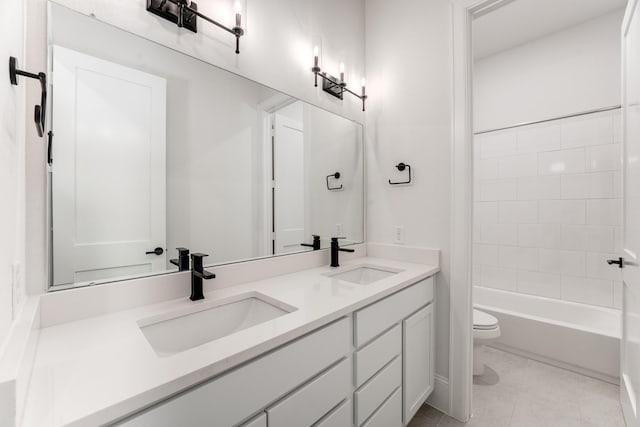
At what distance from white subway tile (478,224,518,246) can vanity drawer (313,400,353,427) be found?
2473 mm

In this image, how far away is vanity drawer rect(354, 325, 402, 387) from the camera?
42.7 inches

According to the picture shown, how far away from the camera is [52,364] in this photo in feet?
2.07

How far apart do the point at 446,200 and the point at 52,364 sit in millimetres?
1765

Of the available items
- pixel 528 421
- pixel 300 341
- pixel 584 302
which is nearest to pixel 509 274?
pixel 584 302

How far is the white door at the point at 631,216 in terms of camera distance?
1264mm

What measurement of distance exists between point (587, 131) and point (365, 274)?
2.28 m

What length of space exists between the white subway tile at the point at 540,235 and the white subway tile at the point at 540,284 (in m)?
0.27

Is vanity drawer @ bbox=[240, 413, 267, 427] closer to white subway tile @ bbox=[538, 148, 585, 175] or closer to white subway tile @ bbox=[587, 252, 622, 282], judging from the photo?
white subway tile @ bbox=[587, 252, 622, 282]

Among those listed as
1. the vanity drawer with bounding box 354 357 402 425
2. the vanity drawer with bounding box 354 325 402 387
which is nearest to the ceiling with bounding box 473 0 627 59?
the vanity drawer with bounding box 354 325 402 387

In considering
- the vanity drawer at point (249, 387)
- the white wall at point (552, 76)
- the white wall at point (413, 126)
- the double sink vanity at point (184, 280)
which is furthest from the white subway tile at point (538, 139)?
the vanity drawer at point (249, 387)

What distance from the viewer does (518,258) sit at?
8.80ft

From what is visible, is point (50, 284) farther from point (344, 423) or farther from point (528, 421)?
point (528, 421)

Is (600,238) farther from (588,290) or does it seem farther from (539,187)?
(539,187)

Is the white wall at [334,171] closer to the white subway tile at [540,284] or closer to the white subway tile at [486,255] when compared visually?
the white subway tile at [486,255]
